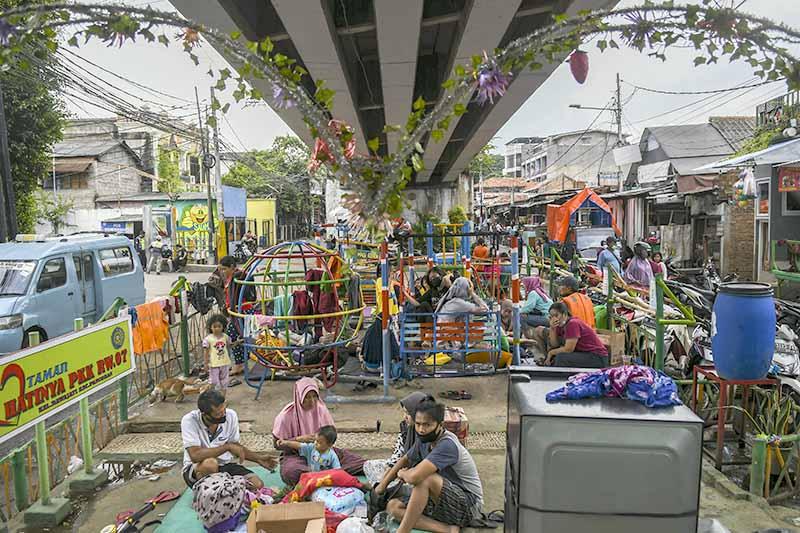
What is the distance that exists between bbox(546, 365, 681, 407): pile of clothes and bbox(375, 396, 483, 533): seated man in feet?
3.88

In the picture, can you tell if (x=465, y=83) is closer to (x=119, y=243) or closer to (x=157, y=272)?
(x=119, y=243)

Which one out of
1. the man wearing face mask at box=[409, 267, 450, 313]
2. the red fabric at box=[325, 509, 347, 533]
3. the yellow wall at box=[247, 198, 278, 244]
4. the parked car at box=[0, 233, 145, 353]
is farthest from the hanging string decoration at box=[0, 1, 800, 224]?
the yellow wall at box=[247, 198, 278, 244]

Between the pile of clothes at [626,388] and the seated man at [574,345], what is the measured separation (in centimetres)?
354

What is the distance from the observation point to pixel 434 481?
4051mm

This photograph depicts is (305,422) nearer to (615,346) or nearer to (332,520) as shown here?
(332,520)

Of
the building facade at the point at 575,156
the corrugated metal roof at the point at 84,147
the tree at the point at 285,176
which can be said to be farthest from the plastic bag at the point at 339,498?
the building facade at the point at 575,156

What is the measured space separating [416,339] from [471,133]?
837 centimetres

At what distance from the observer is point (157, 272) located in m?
25.1

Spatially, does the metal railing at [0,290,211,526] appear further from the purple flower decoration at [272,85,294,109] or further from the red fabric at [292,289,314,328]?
the purple flower decoration at [272,85,294,109]

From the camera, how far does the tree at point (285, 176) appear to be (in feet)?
149

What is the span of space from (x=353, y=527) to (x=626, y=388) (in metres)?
2.01

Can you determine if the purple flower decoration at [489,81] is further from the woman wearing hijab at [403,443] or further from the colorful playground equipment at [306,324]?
the colorful playground equipment at [306,324]

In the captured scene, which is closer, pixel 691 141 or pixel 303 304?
pixel 303 304

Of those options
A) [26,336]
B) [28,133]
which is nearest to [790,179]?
[26,336]
